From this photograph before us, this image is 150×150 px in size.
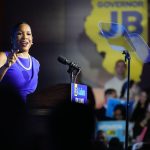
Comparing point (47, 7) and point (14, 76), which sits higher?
point (47, 7)

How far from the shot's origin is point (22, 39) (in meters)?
3.33

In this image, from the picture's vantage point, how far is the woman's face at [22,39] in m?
3.31

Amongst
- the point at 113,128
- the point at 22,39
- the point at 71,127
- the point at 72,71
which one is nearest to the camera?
the point at 71,127

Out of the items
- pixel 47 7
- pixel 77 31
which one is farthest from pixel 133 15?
pixel 47 7

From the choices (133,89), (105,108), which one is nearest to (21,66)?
(105,108)

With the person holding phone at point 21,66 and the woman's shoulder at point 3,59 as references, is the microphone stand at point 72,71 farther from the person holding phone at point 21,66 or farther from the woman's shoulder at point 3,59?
the woman's shoulder at point 3,59

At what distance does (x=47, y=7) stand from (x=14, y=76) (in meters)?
2.61

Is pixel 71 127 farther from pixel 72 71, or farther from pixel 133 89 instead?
pixel 133 89

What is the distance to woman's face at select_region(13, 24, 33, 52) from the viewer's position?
3.31m

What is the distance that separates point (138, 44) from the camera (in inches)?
151

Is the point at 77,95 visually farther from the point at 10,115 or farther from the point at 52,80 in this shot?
the point at 52,80

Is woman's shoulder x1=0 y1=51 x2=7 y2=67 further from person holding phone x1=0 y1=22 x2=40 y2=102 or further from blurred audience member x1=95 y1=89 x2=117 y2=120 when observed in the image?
blurred audience member x1=95 y1=89 x2=117 y2=120

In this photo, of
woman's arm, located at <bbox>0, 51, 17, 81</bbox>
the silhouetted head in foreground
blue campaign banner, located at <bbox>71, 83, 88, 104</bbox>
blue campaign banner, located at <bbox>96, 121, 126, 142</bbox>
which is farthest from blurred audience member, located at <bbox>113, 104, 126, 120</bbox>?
the silhouetted head in foreground

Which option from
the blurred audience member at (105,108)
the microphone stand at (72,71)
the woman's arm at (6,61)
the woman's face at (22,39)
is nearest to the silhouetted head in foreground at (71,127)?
the woman's arm at (6,61)
